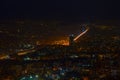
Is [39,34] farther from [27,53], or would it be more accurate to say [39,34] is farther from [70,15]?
[70,15]

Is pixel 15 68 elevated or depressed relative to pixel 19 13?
depressed

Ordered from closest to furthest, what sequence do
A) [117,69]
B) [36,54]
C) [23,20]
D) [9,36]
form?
[117,69], [36,54], [9,36], [23,20]

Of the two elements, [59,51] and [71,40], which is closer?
[59,51]

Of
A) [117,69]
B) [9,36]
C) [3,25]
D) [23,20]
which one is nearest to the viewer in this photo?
[117,69]

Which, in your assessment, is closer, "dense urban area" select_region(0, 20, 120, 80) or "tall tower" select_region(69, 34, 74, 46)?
"dense urban area" select_region(0, 20, 120, 80)

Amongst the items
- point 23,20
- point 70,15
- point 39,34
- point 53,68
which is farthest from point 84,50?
point 70,15

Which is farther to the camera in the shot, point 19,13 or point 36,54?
point 19,13

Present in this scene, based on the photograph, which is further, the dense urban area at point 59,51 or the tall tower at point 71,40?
the tall tower at point 71,40

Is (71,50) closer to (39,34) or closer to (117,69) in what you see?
(117,69)

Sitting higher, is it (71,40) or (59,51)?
(71,40)
